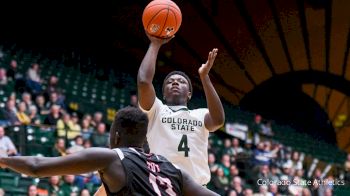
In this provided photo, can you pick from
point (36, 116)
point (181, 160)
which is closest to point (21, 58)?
point (36, 116)

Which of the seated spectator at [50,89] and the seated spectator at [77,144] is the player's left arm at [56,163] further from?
the seated spectator at [50,89]

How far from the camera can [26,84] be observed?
13336mm

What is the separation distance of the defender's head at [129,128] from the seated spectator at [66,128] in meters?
7.50

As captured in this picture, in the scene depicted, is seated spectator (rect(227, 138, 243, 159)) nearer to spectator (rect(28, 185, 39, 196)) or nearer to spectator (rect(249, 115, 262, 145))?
spectator (rect(249, 115, 262, 145))

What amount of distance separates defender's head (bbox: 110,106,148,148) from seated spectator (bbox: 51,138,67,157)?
7.04 m

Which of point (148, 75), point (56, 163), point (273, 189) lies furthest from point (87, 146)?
point (56, 163)

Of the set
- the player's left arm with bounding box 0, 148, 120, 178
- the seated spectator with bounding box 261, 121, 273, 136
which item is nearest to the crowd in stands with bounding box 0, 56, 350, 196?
the seated spectator with bounding box 261, 121, 273, 136

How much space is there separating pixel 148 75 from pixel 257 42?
18061 mm

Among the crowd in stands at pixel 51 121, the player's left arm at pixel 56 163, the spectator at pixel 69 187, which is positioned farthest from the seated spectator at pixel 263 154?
the player's left arm at pixel 56 163

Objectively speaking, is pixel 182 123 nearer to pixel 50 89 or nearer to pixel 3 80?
pixel 3 80

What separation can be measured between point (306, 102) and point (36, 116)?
1664 cm

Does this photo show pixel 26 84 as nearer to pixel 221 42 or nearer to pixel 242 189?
pixel 242 189

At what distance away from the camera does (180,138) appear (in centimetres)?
517

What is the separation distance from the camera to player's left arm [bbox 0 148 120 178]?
3.26 meters
